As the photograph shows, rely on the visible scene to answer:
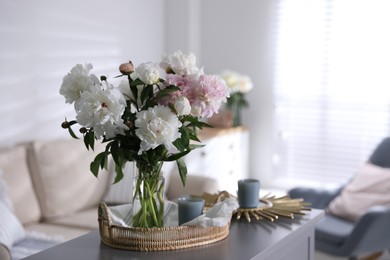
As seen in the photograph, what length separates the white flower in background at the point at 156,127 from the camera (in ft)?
6.42

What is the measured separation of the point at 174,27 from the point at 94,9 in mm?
961

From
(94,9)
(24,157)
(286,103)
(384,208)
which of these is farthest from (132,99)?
(286,103)

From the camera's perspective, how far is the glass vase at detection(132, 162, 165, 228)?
6.91ft

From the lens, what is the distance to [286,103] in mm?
5141

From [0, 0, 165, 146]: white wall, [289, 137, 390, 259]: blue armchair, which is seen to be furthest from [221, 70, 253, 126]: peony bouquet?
[289, 137, 390, 259]: blue armchair

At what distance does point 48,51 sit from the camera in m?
4.16

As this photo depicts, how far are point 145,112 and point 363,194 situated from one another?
2473 millimetres

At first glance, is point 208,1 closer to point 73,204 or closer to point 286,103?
point 286,103

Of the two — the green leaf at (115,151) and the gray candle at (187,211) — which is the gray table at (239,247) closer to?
the gray candle at (187,211)

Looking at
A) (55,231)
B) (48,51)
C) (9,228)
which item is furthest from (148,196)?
(48,51)

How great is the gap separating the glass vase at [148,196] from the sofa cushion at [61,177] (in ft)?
5.98

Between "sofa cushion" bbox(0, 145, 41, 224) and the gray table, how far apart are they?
1.52 m

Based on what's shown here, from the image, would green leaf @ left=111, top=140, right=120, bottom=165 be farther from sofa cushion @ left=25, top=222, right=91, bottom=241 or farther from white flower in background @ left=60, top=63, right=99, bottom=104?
sofa cushion @ left=25, top=222, right=91, bottom=241

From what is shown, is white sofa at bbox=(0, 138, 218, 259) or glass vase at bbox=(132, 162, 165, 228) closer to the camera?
glass vase at bbox=(132, 162, 165, 228)
